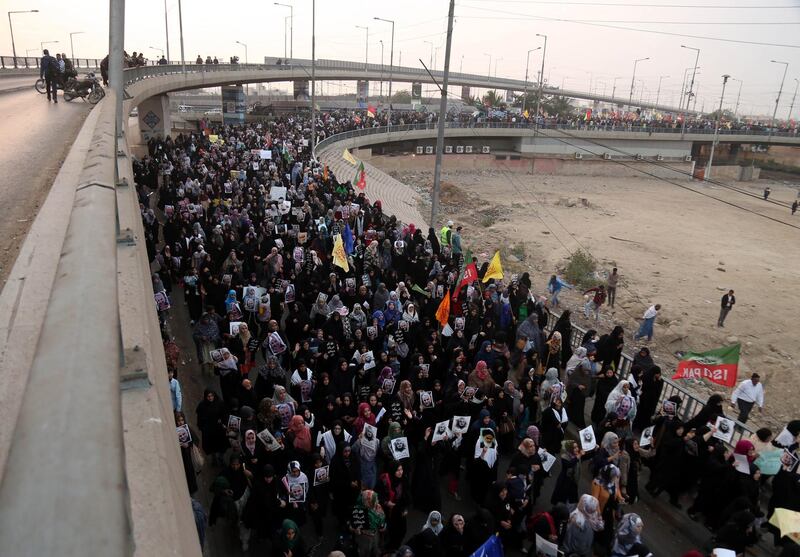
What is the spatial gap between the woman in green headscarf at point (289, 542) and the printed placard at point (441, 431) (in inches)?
85.7

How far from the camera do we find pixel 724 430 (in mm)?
8242

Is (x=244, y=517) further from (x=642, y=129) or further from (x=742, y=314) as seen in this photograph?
(x=642, y=129)

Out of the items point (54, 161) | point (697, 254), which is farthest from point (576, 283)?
point (54, 161)

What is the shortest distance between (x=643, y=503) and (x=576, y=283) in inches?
612

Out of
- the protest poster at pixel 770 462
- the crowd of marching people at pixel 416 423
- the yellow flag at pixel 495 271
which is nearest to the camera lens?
the crowd of marching people at pixel 416 423

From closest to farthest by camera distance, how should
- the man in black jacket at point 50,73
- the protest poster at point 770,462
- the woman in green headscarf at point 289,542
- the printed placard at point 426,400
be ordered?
the woman in green headscarf at point 289,542, the protest poster at point 770,462, the printed placard at point 426,400, the man in black jacket at point 50,73

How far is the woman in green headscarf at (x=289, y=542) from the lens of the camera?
5.96 metres

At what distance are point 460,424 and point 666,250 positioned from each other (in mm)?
26043

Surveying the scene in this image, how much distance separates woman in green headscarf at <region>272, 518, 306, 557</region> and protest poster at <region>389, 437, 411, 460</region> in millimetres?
1526

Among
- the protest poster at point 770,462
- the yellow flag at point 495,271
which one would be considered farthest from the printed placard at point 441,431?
the yellow flag at point 495,271

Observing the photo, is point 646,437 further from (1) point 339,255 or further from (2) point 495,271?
(1) point 339,255

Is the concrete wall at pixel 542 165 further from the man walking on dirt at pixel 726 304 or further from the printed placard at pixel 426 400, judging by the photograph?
the printed placard at pixel 426 400

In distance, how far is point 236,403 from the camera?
777cm

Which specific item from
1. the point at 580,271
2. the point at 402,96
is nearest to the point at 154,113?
the point at 580,271
